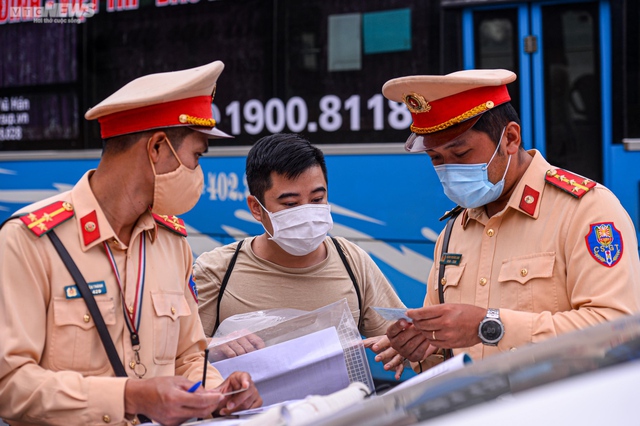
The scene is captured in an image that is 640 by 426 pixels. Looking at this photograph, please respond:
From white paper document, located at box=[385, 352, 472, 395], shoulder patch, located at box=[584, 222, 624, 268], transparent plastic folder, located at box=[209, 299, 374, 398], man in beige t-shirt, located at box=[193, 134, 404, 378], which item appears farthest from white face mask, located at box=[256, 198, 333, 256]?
white paper document, located at box=[385, 352, 472, 395]

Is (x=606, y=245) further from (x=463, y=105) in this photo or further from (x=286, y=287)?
(x=286, y=287)

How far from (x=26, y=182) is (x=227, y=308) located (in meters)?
3.96

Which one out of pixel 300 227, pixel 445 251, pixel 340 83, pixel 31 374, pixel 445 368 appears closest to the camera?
pixel 445 368

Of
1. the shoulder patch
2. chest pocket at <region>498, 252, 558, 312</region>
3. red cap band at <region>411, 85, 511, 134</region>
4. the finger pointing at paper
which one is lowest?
the finger pointing at paper

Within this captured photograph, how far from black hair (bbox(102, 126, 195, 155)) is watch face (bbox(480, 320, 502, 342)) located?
116 cm

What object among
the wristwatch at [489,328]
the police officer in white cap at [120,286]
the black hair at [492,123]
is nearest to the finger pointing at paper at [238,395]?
the police officer in white cap at [120,286]

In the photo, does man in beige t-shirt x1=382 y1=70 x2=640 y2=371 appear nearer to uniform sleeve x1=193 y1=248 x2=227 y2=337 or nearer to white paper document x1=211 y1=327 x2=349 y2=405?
white paper document x1=211 y1=327 x2=349 y2=405

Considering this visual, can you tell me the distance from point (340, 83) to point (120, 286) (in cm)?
341

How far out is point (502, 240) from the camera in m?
2.89

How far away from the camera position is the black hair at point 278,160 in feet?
11.0

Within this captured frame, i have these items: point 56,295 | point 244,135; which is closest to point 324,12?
point 244,135

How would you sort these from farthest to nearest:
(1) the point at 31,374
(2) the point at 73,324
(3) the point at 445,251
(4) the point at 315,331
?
(3) the point at 445,251 → (4) the point at 315,331 → (2) the point at 73,324 → (1) the point at 31,374

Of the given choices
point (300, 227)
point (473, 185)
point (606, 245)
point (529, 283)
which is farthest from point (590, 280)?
point (300, 227)

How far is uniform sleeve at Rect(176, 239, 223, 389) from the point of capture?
2640 millimetres
